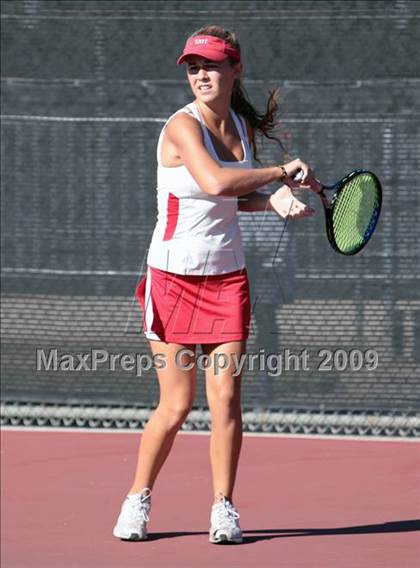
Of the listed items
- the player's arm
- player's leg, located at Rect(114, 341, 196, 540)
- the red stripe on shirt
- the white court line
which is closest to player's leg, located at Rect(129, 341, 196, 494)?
player's leg, located at Rect(114, 341, 196, 540)

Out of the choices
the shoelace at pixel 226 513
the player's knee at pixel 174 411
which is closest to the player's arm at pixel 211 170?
the player's knee at pixel 174 411

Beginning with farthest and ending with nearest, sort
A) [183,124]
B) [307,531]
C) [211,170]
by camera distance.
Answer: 1. [307,531]
2. [183,124]
3. [211,170]

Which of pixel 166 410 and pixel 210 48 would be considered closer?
pixel 210 48

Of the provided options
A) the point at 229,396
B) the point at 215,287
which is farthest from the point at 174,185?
the point at 229,396

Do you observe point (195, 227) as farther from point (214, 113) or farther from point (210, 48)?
point (210, 48)

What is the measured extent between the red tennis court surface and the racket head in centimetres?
96

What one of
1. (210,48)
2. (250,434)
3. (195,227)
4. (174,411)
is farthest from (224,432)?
→ (250,434)

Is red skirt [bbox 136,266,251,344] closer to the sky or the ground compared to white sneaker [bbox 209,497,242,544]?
closer to the sky

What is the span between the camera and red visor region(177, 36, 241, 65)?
4.53 m

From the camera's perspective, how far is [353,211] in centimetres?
466

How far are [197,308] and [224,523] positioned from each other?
68cm

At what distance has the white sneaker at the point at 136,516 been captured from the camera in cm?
470

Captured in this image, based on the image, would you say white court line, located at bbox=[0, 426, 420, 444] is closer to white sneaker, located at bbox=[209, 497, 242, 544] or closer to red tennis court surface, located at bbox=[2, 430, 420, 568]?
red tennis court surface, located at bbox=[2, 430, 420, 568]

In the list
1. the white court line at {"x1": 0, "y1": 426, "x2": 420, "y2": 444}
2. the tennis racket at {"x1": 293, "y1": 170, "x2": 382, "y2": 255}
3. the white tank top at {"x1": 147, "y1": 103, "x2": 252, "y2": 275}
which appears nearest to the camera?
the tennis racket at {"x1": 293, "y1": 170, "x2": 382, "y2": 255}
